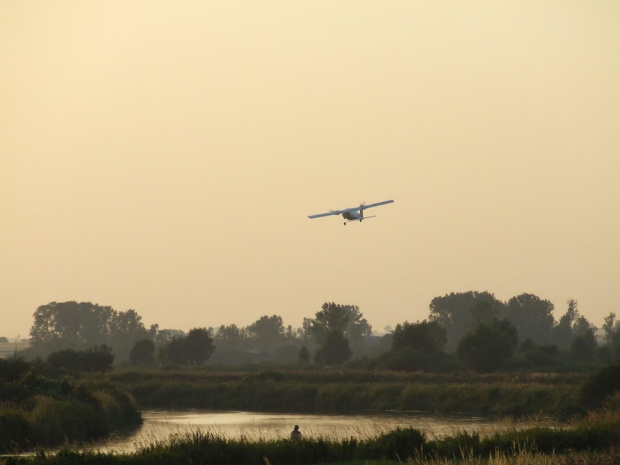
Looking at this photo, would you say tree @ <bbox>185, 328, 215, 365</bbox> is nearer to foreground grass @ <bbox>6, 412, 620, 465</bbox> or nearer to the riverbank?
the riverbank

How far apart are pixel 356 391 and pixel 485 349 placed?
2486cm

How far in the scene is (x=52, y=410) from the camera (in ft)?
186

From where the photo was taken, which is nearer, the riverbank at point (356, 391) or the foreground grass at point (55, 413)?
the foreground grass at point (55, 413)

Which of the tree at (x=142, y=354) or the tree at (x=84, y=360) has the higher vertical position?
the tree at (x=142, y=354)

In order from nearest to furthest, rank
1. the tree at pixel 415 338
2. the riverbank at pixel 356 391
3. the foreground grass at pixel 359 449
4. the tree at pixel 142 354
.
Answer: the foreground grass at pixel 359 449, the riverbank at pixel 356 391, the tree at pixel 415 338, the tree at pixel 142 354

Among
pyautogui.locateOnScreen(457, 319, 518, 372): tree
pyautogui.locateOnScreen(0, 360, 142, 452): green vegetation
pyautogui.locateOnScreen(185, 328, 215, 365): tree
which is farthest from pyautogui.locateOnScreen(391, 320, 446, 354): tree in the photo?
pyautogui.locateOnScreen(0, 360, 142, 452): green vegetation

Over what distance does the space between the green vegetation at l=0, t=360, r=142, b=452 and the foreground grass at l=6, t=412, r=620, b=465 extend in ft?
43.9

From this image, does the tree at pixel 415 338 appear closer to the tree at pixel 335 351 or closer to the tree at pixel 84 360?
the tree at pixel 335 351

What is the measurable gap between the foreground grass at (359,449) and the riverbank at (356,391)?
32.1 m

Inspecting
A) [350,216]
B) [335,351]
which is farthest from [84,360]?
[350,216]

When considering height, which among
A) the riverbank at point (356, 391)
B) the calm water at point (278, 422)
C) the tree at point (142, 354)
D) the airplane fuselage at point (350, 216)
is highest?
the airplane fuselage at point (350, 216)

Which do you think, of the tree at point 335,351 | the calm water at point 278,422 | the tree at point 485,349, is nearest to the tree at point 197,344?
the tree at point 335,351

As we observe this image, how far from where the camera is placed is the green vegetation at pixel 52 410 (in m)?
53.0

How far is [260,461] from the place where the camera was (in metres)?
37.3
